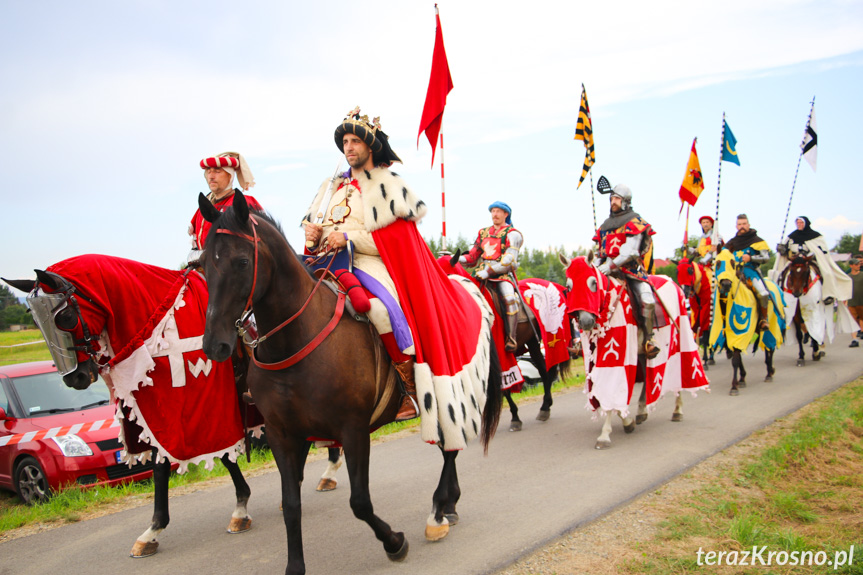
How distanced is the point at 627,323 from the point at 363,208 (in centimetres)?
439

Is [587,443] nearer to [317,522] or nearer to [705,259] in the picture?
[317,522]

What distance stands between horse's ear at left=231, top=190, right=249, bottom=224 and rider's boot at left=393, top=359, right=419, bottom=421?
1.50 m

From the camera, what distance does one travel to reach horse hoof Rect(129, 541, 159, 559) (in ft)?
15.5

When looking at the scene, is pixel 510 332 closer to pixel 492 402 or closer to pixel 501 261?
pixel 501 261

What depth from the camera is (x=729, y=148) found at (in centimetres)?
1204

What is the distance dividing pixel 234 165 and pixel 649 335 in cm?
541

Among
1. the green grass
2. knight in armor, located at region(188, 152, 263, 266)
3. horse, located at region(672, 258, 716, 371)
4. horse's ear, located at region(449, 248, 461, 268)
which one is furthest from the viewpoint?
the green grass

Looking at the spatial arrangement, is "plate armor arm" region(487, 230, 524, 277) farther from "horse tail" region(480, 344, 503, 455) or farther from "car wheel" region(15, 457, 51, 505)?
"car wheel" region(15, 457, 51, 505)

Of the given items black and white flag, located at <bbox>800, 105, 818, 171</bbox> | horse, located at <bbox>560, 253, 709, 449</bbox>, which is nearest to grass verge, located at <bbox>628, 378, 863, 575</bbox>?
horse, located at <bbox>560, 253, 709, 449</bbox>

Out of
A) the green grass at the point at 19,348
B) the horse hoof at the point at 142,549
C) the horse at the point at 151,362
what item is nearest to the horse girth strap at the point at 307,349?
the horse at the point at 151,362

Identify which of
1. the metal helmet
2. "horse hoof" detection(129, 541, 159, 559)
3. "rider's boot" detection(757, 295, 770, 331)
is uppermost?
the metal helmet

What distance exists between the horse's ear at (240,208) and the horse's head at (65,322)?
1425 mm

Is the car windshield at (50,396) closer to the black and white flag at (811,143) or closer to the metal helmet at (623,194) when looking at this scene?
the metal helmet at (623,194)

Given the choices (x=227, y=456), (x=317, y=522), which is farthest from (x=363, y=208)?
(x=317, y=522)
